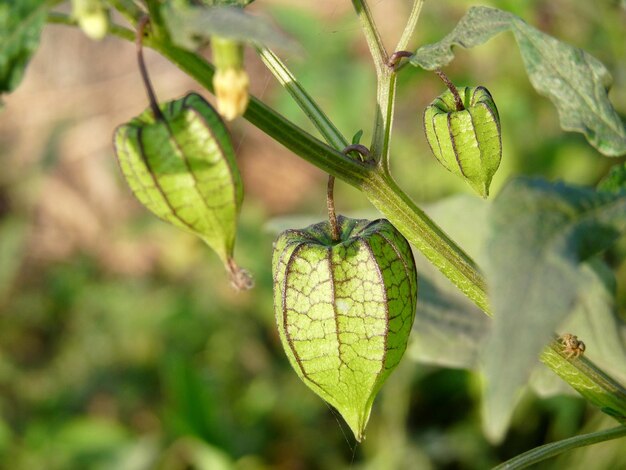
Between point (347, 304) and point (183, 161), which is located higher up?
point (183, 161)

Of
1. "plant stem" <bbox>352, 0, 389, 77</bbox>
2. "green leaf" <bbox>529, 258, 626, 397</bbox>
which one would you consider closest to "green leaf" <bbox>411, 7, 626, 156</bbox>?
"plant stem" <bbox>352, 0, 389, 77</bbox>

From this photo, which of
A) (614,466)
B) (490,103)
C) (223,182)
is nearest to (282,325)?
(223,182)

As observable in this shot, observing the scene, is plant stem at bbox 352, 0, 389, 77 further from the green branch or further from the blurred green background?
the blurred green background

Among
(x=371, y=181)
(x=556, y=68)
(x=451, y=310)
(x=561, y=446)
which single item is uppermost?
(x=556, y=68)

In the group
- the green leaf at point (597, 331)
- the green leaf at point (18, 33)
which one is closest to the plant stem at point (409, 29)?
the green leaf at point (18, 33)

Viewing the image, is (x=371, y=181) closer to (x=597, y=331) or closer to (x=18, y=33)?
(x=18, y=33)

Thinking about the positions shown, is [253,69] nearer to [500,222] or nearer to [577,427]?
[577,427]

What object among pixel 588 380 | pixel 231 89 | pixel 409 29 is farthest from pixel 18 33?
pixel 588 380
